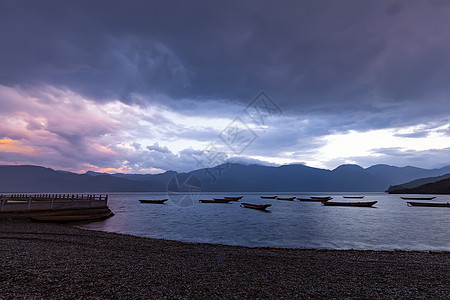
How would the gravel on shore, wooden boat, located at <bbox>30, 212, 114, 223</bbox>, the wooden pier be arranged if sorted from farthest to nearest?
wooden boat, located at <bbox>30, 212, 114, 223</bbox>, the wooden pier, the gravel on shore

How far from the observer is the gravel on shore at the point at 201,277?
25.1 feet

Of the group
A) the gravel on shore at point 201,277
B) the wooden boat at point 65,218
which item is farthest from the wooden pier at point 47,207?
the gravel on shore at point 201,277

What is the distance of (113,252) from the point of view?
13.9 metres

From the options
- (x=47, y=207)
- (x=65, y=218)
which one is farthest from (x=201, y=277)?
(x=47, y=207)

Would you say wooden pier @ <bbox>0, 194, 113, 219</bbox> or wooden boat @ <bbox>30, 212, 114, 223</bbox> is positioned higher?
wooden pier @ <bbox>0, 194, 113, 219</bbox>

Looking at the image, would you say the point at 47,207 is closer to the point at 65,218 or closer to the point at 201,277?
the point at 65,218

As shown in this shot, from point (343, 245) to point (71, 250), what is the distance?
22941 millimetres

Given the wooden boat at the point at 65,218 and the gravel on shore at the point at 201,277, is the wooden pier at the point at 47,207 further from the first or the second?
the gravel on shore at the point at 201,277

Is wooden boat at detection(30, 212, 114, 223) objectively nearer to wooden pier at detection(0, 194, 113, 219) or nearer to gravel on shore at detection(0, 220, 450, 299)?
wooden pier at detection(0, 194, 113, 219)

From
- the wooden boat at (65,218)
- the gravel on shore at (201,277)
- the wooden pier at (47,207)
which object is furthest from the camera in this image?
the wooden boat at (65,218)

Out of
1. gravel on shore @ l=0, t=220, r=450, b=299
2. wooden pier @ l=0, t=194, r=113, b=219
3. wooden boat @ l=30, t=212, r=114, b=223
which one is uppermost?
wooden pier @ l=0, t=194, r=113, b=219

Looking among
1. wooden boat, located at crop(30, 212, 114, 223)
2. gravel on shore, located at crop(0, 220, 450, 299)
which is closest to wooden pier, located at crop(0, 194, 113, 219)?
wooden boat, located at crop(30, 212, 114, 223)

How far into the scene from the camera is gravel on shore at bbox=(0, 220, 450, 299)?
764 cm

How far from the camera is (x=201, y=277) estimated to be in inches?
372
